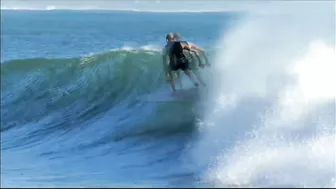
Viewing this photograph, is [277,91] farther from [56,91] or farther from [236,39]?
[56,91]

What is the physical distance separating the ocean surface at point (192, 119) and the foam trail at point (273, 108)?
0.09 ft

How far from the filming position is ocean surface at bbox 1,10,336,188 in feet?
35.6

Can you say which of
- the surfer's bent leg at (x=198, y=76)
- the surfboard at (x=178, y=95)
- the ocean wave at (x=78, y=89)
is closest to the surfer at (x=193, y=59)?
the surfer's bent leg at (x=198, y=76)

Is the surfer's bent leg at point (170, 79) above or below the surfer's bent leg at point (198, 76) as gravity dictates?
below

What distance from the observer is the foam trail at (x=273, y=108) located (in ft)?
35.4

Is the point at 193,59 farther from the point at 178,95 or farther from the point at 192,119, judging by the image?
the point at 192,119

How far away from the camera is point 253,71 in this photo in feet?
53.4

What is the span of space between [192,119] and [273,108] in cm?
162

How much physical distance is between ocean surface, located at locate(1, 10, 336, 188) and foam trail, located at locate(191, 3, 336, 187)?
28 mm

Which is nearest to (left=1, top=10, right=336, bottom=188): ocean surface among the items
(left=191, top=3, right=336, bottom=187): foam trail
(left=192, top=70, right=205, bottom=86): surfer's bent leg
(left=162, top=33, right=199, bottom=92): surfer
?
(left=191, top=3, right=336, bottom=187): foam trail

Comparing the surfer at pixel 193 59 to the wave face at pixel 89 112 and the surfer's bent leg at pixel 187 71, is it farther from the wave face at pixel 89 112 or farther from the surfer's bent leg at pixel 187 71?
the wave face at pixel 89 112

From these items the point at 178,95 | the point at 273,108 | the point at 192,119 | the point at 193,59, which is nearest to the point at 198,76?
the point at 193,59

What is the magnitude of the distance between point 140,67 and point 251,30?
10.3 feet

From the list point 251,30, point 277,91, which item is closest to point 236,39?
point 251,30
